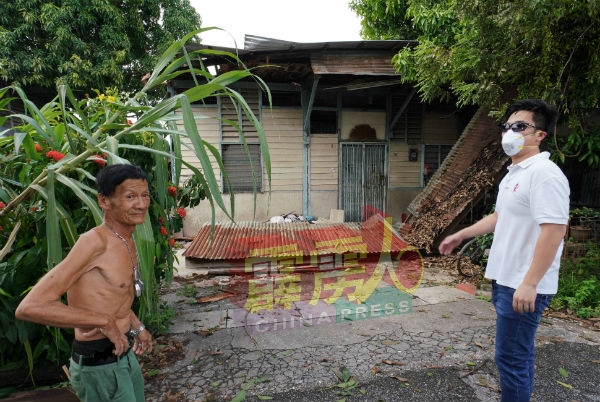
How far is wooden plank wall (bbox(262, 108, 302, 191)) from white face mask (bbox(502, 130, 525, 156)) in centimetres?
702

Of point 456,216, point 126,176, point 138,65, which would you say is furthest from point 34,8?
point 456,216

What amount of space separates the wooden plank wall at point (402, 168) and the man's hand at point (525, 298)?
7.87 meters

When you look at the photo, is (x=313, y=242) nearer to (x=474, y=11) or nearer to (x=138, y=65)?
(x=474, y=11)

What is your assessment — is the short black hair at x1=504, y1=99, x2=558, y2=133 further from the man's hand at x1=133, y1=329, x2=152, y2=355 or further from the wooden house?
the wooden house

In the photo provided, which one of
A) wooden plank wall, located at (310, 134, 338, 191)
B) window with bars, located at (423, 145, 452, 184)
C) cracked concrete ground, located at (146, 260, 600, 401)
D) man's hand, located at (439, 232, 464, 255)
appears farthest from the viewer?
window with bars, located at (423, 145, 452, 184)

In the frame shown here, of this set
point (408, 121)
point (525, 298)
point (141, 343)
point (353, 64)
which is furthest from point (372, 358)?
point (408, 121)

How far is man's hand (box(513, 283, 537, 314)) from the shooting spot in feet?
5.49

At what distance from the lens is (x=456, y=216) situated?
630 centimetres

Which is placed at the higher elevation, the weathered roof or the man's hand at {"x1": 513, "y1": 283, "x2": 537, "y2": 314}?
the weathered roof

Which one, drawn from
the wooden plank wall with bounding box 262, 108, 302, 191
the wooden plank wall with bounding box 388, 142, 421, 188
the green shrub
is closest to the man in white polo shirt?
the green shrub

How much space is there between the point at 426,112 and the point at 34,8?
1223 cm

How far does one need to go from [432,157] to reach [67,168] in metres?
9.74

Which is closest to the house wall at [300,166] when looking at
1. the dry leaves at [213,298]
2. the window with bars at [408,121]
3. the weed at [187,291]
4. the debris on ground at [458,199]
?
the window with bars at [408,121]

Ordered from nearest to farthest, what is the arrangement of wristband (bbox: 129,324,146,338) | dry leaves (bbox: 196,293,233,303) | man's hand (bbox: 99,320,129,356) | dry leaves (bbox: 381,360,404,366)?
1. man's hand (bbox: 99,320,129,356)
2. wristband (bbox: 129,324,146,338)
3. dry leaves (bbox: 381,360,404,366)
4. dry leaves (bbox: 196,293,233,303)
